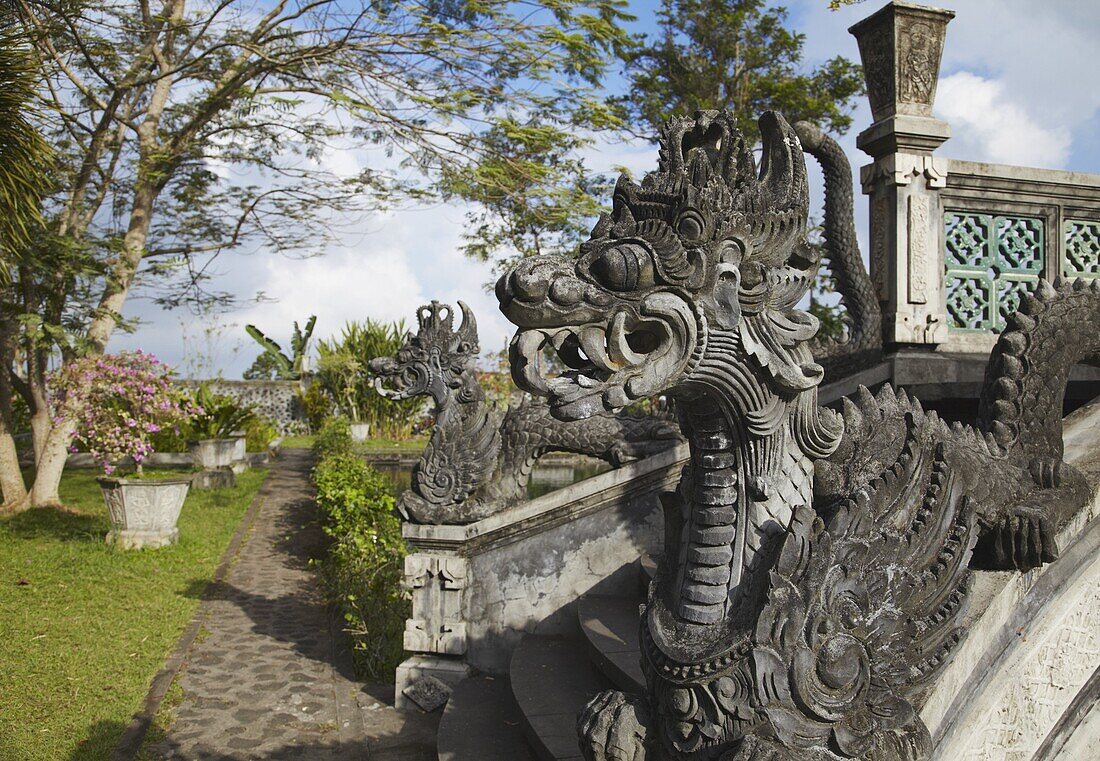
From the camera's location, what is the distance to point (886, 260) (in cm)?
481

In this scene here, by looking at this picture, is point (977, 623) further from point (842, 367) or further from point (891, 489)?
point (842, 367)

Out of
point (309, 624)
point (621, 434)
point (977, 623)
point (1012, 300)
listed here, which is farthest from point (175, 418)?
point (977, 623)

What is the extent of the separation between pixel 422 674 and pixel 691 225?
163 inches

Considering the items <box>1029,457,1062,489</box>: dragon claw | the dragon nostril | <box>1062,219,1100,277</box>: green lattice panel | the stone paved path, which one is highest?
<box>1062,219,1100,277</box>: green lattice panel

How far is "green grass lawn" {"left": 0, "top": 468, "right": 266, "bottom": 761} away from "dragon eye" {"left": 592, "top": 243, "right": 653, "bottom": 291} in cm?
421

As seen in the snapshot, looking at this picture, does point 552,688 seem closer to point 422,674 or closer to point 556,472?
point 422,674

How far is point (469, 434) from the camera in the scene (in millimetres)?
5629

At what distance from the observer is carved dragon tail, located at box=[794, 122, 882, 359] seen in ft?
15.7

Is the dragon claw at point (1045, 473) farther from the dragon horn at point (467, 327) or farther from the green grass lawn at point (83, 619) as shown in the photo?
the green grass lawn at point (83, 619)

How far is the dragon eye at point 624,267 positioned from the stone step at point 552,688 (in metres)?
2.22

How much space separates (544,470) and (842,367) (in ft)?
28.7

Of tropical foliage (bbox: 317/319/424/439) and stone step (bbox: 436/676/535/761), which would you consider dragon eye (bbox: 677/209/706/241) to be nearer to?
stone step (bbox: 436/676/535/761)

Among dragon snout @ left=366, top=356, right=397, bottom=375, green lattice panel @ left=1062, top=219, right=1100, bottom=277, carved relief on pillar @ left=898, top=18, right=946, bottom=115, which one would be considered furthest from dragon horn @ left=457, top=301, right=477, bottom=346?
green lattice panel @ left=1062, top=219, right=1100, bottom=277

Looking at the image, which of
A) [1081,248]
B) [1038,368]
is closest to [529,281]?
[1038,368]
